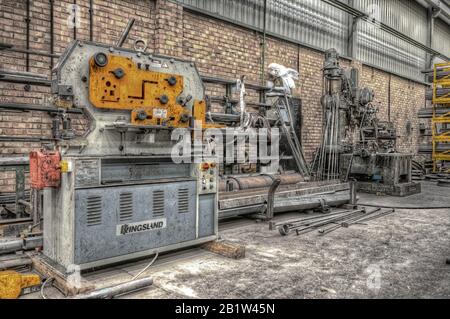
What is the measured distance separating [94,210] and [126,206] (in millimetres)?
231

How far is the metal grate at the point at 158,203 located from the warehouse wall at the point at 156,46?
2405 mm

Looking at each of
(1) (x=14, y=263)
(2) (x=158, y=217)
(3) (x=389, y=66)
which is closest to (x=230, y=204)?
(2) (x=158, y=217)

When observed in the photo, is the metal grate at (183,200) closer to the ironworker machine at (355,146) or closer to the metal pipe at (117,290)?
the metal pipe at (117,290)

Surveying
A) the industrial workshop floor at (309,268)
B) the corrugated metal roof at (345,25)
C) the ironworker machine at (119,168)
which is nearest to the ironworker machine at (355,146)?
the corrugated metal roof at (345,25)

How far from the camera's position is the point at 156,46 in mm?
5262

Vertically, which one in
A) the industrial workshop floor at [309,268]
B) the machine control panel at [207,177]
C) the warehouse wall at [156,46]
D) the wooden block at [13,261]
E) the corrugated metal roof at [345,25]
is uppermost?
the corrugated metal roof at [345,25]

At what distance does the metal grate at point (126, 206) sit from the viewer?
2.50m

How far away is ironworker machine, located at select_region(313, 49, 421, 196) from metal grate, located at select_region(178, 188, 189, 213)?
4.84 metres

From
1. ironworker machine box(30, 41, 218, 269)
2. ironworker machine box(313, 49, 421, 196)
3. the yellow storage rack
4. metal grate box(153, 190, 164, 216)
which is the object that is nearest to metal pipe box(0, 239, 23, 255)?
ironworker machine box(30, 41, 218, 269)

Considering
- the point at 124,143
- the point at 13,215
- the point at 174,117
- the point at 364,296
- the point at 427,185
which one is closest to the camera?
the point at 364,296

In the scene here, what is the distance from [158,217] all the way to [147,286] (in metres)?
0.58

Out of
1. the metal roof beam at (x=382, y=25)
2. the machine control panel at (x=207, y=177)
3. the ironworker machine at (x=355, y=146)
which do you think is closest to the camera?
the machine control panel at (x=207, y=177)
